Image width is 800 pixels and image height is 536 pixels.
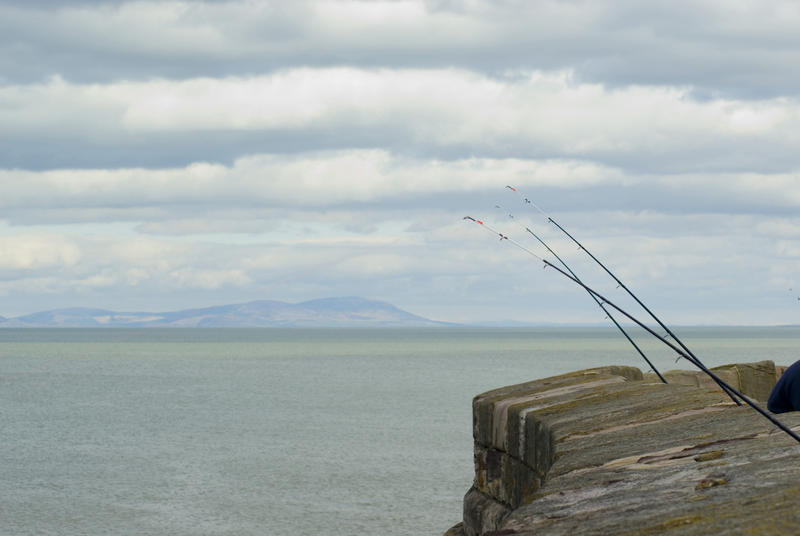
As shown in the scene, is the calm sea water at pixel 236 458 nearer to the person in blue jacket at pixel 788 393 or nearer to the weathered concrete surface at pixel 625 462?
the weathered concrete surface at pixel 625 462

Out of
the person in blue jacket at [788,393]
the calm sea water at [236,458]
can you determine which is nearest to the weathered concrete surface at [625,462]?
the person in blue jacket at [788,393]

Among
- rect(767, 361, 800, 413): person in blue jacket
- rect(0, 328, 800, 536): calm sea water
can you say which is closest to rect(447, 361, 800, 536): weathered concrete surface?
rect(767, 361, 800, 413): person in blue jacket

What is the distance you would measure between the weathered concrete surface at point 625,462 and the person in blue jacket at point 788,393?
10.2 inches

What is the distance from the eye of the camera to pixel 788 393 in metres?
5.32

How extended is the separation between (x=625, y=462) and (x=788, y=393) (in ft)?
4.54

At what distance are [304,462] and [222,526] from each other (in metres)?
7.85

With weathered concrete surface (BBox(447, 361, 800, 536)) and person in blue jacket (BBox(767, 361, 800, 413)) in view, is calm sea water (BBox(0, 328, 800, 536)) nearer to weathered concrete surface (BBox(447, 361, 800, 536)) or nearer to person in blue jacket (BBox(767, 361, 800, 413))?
weathered concrete surface (BBox(447, 361, 800, 536))

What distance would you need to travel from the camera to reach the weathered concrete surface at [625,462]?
318 centimetres

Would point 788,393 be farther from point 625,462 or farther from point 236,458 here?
point 236,458

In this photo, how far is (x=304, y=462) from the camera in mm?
25719

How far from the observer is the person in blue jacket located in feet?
17.3

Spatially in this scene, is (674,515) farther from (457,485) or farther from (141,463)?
(141,463)

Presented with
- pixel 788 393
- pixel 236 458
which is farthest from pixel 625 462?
pixel 236 458

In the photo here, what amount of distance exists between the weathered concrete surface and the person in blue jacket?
258 mm
